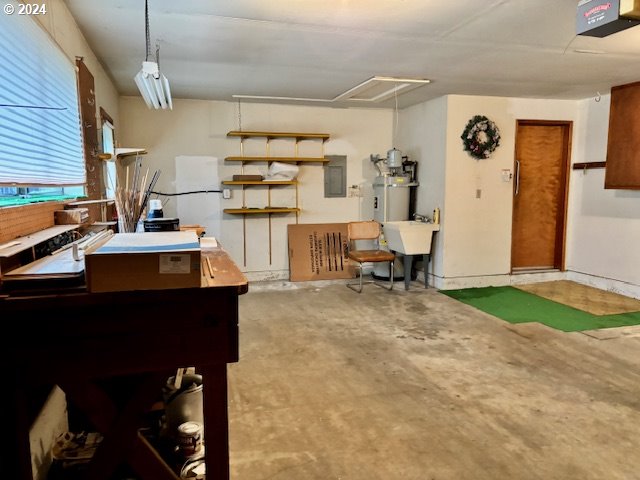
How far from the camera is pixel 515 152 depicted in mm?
5707

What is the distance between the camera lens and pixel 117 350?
1.36m

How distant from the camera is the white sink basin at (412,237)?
5.43 meters

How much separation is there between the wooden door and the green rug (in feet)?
2.56

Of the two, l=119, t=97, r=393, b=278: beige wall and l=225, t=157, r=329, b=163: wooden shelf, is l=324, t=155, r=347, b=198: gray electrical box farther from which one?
l=225, t=157, r=329, b=163: wooden shelf

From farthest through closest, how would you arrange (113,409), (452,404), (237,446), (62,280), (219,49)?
1. (219,49)
2. (452,404)
3. (237,446)
4. (113,409)
5. (62,280)

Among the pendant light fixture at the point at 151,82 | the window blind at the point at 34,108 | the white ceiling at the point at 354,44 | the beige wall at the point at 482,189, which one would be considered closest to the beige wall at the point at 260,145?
the white ceiling at the point at 354,44

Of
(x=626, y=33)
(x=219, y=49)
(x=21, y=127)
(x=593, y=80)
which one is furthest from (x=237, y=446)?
(x=593, y=80)

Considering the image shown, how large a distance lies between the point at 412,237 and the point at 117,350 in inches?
175

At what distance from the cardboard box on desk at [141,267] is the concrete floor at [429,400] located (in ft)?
3.95

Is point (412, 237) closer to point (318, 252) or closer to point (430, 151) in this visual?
point (430, 151)

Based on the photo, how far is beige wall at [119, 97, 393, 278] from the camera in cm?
554

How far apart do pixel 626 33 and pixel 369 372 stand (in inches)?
119

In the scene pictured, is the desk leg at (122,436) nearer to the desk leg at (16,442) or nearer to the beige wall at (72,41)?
the desk leg at (16,442)

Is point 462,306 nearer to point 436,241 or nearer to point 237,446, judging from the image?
point 436,241
